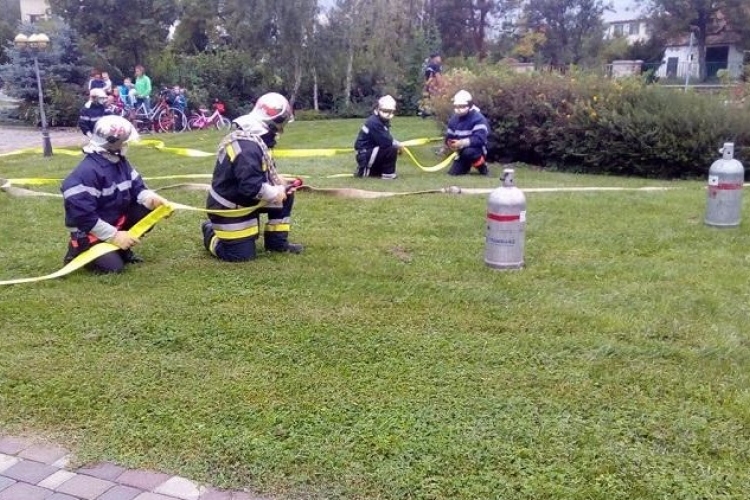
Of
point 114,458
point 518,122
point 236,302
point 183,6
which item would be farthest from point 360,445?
point 183,6

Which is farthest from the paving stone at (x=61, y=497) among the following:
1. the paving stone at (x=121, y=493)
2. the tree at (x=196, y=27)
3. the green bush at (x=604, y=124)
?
the tree at (x=196, y=27)

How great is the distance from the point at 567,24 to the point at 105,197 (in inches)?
1785

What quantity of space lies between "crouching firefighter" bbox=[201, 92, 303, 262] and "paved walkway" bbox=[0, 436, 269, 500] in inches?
115

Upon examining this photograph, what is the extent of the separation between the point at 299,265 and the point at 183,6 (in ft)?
87.6

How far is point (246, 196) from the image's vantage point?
236 inches

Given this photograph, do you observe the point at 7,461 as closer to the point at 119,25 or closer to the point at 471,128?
the point at 471,128

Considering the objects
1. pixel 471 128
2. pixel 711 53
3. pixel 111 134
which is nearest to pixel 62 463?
pixel 111 134

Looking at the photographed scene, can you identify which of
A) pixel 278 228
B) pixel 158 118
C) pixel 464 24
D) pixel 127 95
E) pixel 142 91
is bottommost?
pixel 278 228

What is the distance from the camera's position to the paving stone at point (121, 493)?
119 inches

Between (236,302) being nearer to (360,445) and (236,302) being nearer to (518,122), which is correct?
(360,445)

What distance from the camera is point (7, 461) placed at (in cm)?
329

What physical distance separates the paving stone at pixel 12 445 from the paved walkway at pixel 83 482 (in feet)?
0.06

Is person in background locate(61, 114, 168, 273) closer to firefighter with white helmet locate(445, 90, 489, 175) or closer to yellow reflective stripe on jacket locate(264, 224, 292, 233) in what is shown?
yellow reflective stripe on jacket locate(264, 224, 292, 233)

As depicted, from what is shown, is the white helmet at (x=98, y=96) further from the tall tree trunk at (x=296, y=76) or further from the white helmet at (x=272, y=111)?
the tall tree trunk at (x=296, y=76)
